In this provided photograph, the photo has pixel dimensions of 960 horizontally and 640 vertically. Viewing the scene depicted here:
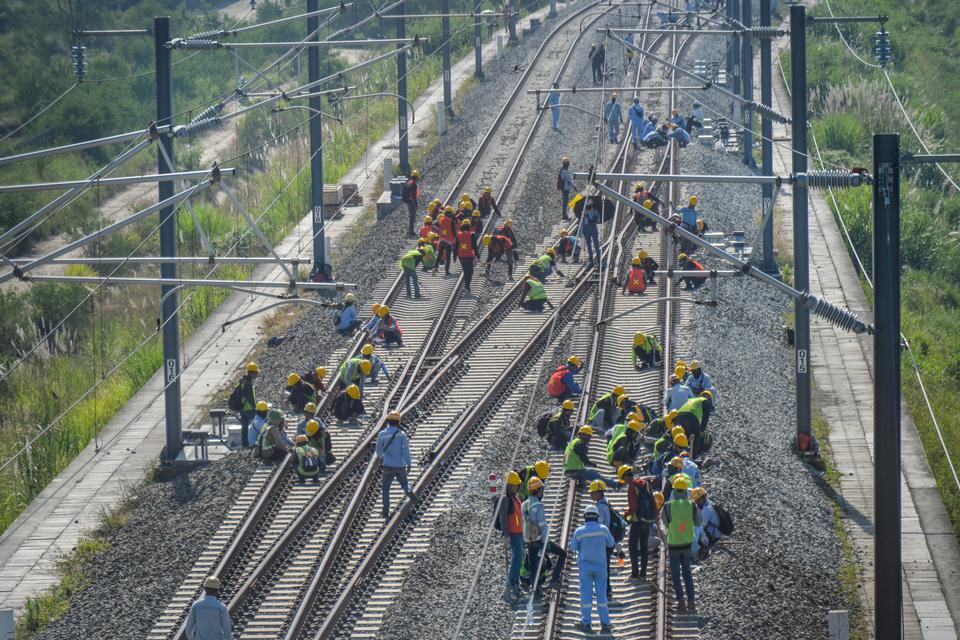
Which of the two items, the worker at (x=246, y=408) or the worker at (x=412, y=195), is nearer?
the worker at (x=246, y=408)

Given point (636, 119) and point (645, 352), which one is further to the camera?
point (636, 119)

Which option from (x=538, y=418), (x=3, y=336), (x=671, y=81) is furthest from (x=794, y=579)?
(x=671, y=81)

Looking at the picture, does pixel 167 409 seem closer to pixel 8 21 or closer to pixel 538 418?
pixel 538 418

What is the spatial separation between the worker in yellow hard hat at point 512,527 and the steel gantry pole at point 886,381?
519 centimetres

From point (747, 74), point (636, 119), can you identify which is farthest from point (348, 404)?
point (636, 119)

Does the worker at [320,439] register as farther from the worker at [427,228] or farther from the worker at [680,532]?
the worker at [427,228]

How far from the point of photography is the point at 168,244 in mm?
23734

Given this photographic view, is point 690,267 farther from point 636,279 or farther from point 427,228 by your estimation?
point 427,228

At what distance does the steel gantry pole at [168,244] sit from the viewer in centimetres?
2356

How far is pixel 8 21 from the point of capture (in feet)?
232

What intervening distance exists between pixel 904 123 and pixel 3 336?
29666 millimetres

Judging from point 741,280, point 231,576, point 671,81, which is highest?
point 671,81

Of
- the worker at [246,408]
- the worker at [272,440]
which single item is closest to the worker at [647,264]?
the worker at [246,408]

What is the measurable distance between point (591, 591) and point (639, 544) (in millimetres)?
1508
